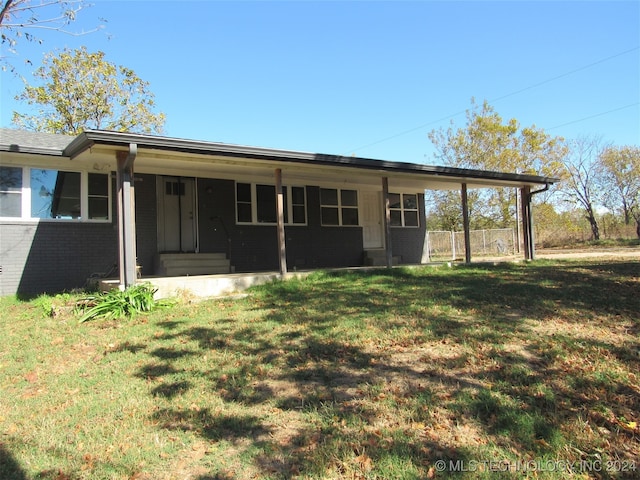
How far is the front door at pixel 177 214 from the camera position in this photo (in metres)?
11.1

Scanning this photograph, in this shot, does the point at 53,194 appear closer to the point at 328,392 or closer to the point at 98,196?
the point at 98,196

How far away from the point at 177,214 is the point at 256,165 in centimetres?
298

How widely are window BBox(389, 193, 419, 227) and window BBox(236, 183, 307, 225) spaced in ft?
12.8

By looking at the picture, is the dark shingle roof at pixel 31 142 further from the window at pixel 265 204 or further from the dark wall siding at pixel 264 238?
the window at pixel 265 204

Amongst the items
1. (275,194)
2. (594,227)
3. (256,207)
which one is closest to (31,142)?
(256,207)

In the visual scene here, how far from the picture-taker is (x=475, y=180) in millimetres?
13445

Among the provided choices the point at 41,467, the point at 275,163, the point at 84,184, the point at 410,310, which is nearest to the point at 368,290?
the point at 410,310

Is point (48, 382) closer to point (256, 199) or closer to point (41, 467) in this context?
point (41, 467)

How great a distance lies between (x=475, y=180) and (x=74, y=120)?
19.7 metres

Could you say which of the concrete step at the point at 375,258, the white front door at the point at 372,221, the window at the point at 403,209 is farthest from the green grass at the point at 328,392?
the window at the point at 403,209

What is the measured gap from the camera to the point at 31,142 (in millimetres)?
9094

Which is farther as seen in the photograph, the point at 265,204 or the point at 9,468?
the point at 265,204

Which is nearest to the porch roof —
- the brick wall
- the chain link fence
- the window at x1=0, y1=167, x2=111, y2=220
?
the window at x1=0, y1=167, x2=111, y2=220

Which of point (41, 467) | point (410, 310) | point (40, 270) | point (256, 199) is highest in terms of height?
point (256, 199)
